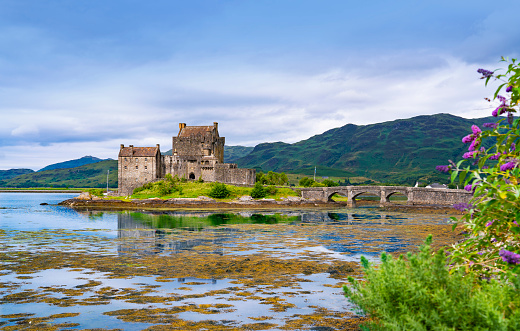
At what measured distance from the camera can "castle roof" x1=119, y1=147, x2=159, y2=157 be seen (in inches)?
3880

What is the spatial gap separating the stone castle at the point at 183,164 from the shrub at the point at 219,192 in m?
9.43

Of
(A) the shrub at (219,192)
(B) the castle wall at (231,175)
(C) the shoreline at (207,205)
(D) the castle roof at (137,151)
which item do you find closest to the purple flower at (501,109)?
(C) the shoreline at (207,205)

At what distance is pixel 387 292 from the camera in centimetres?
668

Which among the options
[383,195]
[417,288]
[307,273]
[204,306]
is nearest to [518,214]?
[417,288]

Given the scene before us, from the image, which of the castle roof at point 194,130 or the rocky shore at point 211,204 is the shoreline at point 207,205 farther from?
the castle roof at point 194,130

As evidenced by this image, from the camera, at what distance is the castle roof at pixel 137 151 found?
9856cm

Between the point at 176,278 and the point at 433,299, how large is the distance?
604 inches

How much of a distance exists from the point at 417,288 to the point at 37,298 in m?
14.5

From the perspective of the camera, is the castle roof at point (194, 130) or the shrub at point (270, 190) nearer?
the shrub at point (270, 190)

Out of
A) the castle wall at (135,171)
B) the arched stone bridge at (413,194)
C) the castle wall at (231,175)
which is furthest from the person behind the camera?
the castle wall at (231,175)

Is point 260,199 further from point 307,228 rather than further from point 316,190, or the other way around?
point 307,228

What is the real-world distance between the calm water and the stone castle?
198ft

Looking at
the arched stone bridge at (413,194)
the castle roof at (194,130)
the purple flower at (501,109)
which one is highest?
the castle roof at (194,130)

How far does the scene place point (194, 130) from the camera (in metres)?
105
